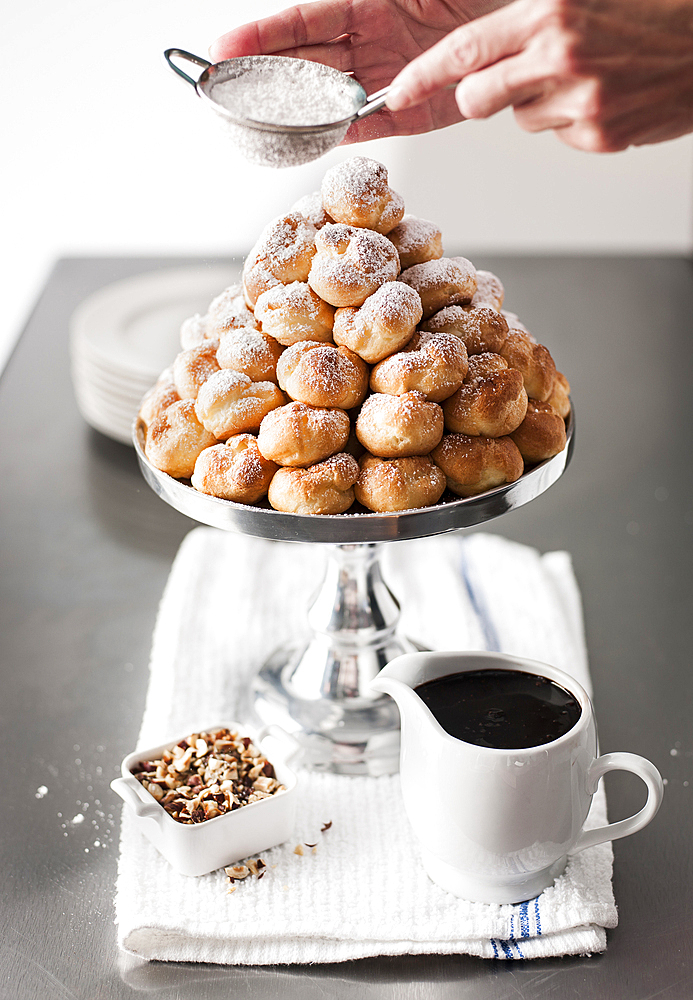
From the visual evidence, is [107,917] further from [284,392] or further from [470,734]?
[284,392]

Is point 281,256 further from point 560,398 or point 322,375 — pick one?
point 560,398

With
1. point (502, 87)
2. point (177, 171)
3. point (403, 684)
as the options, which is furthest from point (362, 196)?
point (177, 171)

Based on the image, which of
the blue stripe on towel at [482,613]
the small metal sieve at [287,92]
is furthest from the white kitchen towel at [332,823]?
the small metal sieve at [287,92]

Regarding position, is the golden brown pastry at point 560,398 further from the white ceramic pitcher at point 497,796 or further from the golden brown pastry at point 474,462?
the white ceramic pitcher at point 497,796

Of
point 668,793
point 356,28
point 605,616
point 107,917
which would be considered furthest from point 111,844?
point 356,28

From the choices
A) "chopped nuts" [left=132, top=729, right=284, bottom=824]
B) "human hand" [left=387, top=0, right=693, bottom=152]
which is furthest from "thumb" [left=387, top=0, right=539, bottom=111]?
"chopped nuts" [left=132, top=729, right=284, bottom=824]
